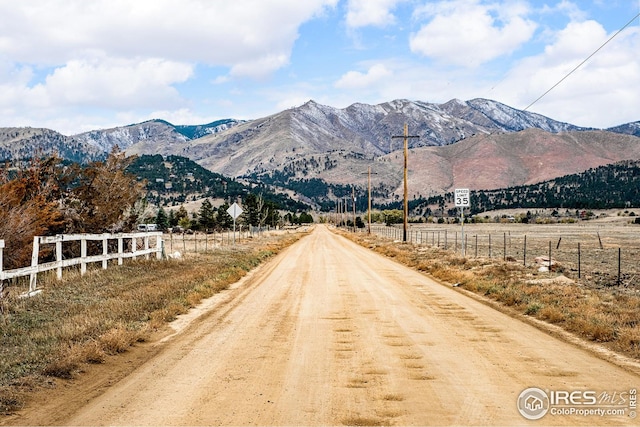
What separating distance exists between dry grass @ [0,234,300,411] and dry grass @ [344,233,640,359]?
26.4 ft

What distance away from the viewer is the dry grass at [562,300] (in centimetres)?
976

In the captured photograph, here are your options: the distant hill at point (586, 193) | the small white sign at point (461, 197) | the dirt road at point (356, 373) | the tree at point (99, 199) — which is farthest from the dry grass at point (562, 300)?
the distant hill at point (586, 193)

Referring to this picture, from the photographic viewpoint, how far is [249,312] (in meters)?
12.5

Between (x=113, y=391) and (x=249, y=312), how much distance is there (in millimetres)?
5912

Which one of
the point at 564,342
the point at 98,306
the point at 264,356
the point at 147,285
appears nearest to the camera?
the point at 264,356

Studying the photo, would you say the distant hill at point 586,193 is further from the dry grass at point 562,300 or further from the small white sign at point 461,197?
the dry grass at point 562,300

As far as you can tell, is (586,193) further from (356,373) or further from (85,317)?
(356,373)

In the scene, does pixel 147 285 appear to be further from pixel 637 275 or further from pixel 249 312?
pixel 637 275

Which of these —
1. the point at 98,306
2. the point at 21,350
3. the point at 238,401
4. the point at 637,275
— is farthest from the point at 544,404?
the point at 637,275

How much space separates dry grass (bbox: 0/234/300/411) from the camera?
754cm

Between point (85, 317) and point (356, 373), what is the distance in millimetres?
6003

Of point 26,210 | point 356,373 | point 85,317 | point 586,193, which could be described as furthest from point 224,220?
point 586,193

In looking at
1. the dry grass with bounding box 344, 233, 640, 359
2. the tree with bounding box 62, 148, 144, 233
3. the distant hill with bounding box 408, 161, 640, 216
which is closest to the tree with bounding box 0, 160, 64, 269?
the tree with bounding box 62, 148, 144, 233

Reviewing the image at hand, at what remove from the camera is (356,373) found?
7.28 meters
